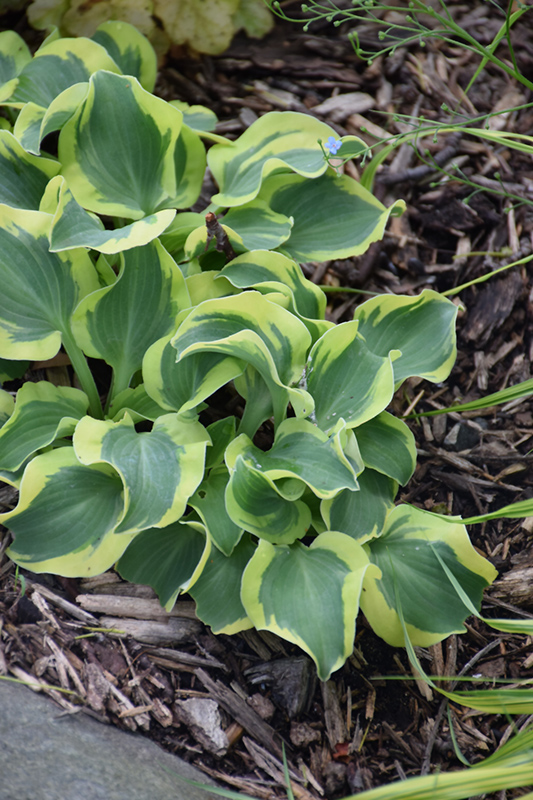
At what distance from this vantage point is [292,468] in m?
1.28

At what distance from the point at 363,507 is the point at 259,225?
78cm

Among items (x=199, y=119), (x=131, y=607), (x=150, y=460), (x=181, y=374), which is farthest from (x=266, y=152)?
(x=131, y=607)

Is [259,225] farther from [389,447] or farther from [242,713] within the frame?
[242,713]

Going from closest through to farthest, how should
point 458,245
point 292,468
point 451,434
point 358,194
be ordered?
point 292,468 → point 358,194 → point 451,434 → point 458,245

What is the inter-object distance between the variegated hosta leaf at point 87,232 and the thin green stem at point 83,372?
0.84 feet

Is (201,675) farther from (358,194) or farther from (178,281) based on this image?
(358,194)

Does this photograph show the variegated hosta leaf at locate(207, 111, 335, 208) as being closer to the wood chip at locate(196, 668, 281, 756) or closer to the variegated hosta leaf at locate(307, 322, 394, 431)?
the variegated hosta leaf at locate(307, 322, 394, 431)

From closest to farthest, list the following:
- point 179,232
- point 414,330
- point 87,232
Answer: point 87,232
point 414,330
point 179,232

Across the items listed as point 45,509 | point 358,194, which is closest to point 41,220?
point 45,509

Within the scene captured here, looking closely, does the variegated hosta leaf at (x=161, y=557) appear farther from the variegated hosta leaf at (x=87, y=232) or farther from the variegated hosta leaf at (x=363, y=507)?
the variegated hosta leaf at (x=87, y=232)

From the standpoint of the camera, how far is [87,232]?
131cm

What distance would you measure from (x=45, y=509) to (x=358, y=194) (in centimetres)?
115

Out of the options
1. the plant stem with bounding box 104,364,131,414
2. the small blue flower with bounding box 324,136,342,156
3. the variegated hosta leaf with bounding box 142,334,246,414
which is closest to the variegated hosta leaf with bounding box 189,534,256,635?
the variegated hosta leaf with bounding box 142,334,246,414

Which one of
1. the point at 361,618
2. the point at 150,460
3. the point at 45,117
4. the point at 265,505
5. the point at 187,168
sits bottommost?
the point at 361,618
